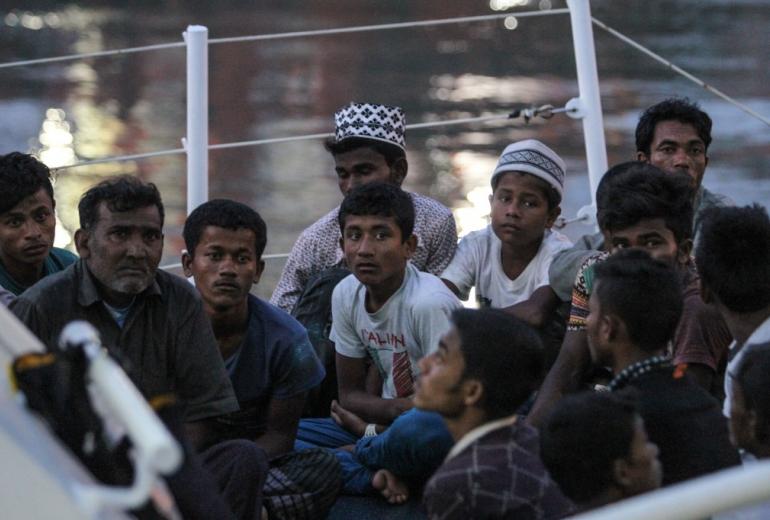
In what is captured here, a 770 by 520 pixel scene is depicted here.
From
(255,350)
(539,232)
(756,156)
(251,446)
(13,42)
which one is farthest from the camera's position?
(13,42)

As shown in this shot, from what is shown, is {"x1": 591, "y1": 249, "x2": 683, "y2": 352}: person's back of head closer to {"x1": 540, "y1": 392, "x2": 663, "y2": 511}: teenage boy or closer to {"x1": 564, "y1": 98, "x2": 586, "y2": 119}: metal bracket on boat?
{"x1": 540, "y1": 392, "x2": 663, "y2": 511}: teenage boy

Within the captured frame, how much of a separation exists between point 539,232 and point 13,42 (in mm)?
8473

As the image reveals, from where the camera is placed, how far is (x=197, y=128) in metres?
4.58

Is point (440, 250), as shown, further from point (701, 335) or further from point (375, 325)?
point (701, 335)

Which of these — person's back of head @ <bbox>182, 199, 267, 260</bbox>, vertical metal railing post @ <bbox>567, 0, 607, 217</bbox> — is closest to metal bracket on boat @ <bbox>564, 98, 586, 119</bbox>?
vertical metal railing post @ <bbox>567, 0, 607, 217</bbox>

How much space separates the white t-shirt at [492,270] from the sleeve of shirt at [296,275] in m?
0.43

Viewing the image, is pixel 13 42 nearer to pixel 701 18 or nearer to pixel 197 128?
pixel 701 18

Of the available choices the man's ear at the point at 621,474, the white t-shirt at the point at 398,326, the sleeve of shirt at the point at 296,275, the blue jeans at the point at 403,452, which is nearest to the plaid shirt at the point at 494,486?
the man's ear at the point at 621,474

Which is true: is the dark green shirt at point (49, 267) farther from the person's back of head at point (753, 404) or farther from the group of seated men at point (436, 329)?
the person's back of head at point (753, 404)

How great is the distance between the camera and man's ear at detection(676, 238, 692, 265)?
356 centimetres

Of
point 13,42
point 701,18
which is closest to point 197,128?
point 13,42

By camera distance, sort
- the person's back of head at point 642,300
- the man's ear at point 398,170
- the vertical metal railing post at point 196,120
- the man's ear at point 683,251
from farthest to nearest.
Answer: the vertical metal railing post at point 196,120, the man's ear at point 398,170, the man's ear at point 683,251, the person's back of head at point 642,300

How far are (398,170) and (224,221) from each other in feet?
2.65

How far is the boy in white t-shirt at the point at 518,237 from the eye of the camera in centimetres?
401
